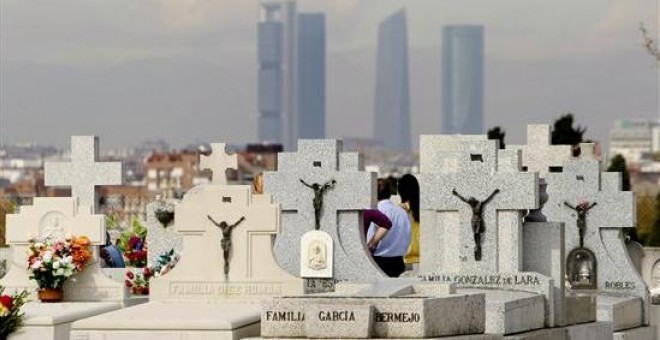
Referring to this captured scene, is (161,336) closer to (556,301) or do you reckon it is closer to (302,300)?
(302,300)

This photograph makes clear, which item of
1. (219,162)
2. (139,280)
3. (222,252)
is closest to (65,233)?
(219,162)

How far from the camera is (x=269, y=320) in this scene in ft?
55.3

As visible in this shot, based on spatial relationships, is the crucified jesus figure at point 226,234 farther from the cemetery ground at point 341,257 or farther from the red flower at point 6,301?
the red flower at point 6,301

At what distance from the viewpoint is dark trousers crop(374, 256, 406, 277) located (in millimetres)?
24922

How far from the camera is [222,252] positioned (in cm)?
2086

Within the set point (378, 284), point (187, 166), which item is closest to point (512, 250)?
point (378, 284)

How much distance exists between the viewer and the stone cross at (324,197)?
25750 millimetres

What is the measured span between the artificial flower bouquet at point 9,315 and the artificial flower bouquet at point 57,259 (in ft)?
6.99

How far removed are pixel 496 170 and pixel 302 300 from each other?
6928 millimetres

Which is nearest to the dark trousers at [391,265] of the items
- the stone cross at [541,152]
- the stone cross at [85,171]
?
the stone cross at [85,171]

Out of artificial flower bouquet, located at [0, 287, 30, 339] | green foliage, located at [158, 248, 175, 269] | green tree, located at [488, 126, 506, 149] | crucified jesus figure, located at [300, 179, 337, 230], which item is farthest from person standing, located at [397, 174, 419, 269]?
green tree, located at [488, 126, 506, 149]

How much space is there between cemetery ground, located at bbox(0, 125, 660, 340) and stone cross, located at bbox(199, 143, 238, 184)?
2cm

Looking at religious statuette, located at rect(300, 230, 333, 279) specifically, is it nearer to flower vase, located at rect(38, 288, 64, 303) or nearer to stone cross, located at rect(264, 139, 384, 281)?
stone cross, located at rect(264, 139, 384, 281)

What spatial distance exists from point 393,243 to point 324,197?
1.50m
